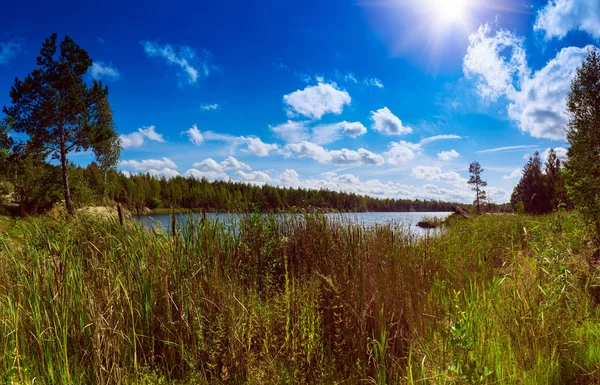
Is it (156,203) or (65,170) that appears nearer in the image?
(156,203)

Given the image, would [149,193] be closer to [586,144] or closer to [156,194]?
[156,194]

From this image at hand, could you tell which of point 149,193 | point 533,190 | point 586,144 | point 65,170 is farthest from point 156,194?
point 533,190

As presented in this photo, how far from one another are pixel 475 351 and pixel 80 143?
25823 mm

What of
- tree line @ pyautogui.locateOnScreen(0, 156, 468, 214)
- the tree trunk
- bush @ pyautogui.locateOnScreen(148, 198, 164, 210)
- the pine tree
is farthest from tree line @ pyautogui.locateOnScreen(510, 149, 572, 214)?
the tree trunk

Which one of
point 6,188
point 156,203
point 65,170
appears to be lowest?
point 156,203

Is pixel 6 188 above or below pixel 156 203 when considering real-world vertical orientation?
above

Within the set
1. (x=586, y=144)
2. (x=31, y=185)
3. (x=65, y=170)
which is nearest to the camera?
(x=586, y=144)

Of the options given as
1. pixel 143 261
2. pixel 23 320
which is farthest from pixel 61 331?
pixel 143 261

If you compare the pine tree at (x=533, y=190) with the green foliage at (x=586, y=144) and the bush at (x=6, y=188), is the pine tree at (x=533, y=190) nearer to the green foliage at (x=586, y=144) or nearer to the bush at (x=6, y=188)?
the green foliage at (x=586, y=144)

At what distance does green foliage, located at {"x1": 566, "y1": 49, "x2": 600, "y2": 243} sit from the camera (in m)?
5.50

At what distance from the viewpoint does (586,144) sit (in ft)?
20.3

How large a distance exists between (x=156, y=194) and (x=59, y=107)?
1524cm

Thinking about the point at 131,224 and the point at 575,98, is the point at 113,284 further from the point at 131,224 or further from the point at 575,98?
the point at 575,98

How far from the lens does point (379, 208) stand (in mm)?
91875
